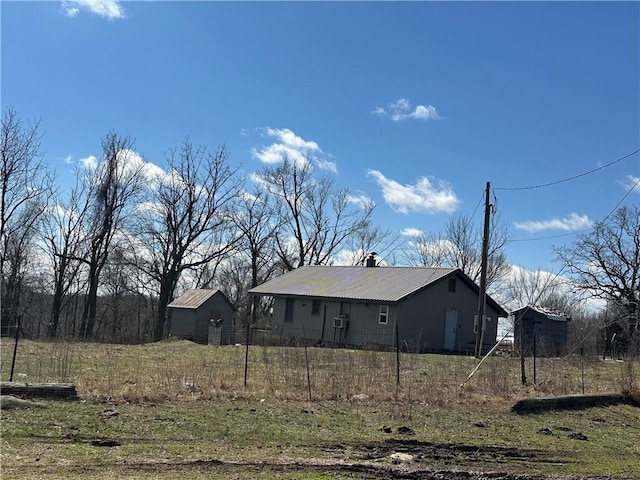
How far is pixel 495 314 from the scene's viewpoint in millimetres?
35844

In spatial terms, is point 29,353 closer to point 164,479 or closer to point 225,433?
point 225,433

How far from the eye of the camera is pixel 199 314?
120ft

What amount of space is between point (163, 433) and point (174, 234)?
37420 mm

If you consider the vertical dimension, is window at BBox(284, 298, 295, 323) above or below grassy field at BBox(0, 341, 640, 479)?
above

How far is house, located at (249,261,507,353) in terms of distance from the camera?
30.5m

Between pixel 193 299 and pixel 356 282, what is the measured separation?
10590mm

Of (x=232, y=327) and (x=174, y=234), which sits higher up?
(x=174, y=234)

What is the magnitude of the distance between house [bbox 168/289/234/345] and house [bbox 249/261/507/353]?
345 cm

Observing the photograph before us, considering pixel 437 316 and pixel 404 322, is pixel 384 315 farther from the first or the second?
pixel 437 316

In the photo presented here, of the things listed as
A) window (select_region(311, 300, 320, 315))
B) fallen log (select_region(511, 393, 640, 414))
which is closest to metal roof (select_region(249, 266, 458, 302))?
window (select_region(311, 300, 320, 315))

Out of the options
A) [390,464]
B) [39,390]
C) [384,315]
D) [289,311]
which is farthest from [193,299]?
[390,464]

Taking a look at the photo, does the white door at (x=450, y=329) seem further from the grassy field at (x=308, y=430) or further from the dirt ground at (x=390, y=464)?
the dirt ground at (x=390, y=464)

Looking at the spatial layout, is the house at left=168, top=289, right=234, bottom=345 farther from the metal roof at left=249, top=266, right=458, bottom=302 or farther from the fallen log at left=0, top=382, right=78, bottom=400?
the fallen log at left=0, top=382, right=78, bottom=400

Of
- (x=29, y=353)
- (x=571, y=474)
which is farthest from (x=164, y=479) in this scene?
(x=29, y=353)
